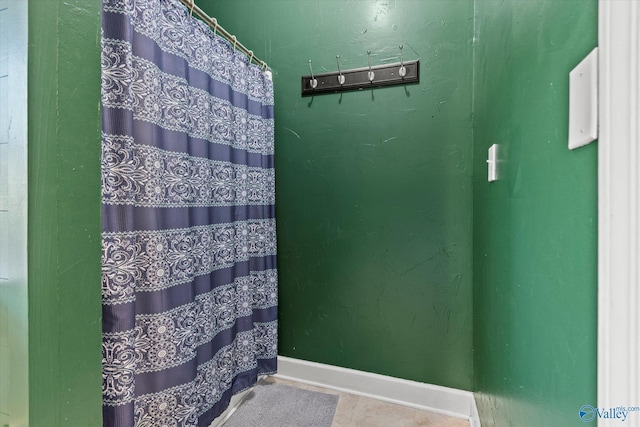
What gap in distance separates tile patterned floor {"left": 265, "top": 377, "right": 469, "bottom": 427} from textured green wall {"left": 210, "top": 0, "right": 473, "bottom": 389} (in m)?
0.16

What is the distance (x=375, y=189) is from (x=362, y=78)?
0.62 metres

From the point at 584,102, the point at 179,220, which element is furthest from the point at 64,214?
the point at 584,102

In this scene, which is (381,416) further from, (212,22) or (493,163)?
(212,22)

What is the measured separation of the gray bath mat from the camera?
1.47 meters

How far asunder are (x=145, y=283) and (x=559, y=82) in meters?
1.23

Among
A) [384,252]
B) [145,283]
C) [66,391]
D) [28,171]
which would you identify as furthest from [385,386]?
[28,171]

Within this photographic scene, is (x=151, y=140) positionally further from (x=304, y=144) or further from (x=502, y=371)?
(x=502, y=371)

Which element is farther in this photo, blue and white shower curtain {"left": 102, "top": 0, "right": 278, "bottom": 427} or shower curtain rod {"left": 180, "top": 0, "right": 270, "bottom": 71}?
shower curtain rod {"left": 180, "top": 0, "right": 270, "bottom": 71}

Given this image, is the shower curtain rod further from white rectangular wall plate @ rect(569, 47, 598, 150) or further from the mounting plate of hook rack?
white rectangular wall plate @ rect(569, 47, 598, 150)

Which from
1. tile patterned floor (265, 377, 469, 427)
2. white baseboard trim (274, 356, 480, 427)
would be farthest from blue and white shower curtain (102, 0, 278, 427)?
tile patterned floor (265, 377, 469, 427)

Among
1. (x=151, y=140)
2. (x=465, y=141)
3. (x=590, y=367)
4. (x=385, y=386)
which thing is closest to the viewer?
(x=590, y=367)

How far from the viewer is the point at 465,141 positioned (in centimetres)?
155

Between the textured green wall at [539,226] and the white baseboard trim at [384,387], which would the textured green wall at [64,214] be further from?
the white baseboard trim at [384,387]

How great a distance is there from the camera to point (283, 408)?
156 cm
